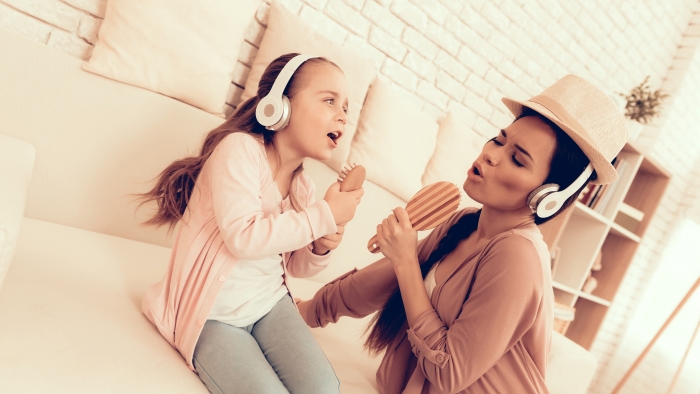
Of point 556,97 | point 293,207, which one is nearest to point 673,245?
point 556,97

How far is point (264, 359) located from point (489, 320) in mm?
467

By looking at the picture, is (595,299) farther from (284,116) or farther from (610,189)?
(284,116)

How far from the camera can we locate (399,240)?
1.12 meters

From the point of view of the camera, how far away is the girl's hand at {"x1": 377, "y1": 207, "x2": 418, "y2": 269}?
1.11 meters

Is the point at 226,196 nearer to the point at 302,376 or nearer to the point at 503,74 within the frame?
the point at 302,376

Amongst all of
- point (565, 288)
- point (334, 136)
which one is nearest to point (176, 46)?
point (334, 136)

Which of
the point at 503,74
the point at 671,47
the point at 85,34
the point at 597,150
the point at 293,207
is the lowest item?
the point at 293,207

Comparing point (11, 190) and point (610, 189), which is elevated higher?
point (610, 189)

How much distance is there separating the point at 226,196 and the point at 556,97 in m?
0.74

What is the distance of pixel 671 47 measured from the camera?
3.39m

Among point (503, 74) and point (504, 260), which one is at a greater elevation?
point (503, 74)

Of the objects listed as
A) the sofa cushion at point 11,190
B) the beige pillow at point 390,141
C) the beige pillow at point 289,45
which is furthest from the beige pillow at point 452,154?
the sofa cushion at point 11,190

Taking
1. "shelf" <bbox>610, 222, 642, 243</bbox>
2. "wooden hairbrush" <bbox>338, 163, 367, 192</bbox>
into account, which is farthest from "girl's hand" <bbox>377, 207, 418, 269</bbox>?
"shelf" <bbox>610, 222, 642, 243</bbox>

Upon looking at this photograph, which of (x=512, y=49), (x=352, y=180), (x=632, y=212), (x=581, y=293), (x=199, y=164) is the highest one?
(x=512, y=49)
